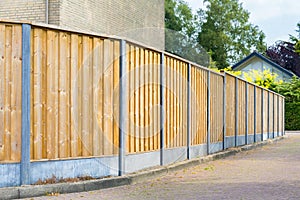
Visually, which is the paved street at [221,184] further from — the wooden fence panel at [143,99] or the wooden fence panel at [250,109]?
the wooden fence panel at [250,109]

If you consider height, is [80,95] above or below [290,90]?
below

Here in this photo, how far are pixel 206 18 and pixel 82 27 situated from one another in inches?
1946

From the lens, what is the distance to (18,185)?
7.56 metres

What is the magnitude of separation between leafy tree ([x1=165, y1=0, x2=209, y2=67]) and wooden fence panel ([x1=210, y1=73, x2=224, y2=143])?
1470 inches

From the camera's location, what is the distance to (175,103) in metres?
11.7

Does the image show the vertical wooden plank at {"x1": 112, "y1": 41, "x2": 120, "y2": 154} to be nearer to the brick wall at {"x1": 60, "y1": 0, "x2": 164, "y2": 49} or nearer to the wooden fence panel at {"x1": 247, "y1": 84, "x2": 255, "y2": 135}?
the brick wall at {"x1": 60, "y1": 0, "x2": 164, "y2": 49}

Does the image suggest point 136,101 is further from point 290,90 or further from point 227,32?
point 227,32

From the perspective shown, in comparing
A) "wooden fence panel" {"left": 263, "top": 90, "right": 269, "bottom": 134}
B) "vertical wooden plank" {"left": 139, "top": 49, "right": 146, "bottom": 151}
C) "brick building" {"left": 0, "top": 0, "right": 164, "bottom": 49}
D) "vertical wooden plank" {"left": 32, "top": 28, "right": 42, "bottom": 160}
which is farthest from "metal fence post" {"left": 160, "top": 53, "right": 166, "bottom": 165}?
"wooden fence panel" {"left": 263, "top": 90, "right": 269, "bottom": 134}

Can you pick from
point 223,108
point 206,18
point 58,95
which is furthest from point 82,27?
point 206,18

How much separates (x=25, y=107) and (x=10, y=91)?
0.30 metres

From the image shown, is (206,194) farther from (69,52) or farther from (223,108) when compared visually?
(223,108)

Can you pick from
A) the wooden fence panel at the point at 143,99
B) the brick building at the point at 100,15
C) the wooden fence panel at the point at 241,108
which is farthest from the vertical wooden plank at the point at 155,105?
the wooden fence panel at the point at 241,108

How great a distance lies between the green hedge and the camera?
3572 centimetres

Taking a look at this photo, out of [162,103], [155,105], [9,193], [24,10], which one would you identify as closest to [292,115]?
[24,10]
